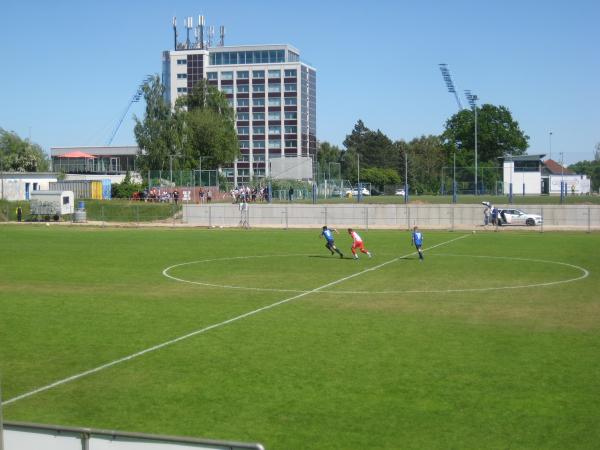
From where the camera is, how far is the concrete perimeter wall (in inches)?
2414

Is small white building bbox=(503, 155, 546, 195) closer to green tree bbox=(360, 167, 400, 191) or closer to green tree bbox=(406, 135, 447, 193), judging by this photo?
green tree bbox=(360, 167, 400, 191)

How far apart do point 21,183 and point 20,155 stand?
3541 cm

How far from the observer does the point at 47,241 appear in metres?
48.9

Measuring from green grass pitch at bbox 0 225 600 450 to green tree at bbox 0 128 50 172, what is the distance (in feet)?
313

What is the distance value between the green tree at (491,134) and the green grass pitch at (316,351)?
107 meters

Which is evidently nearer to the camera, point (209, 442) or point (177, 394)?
point (209, 442)

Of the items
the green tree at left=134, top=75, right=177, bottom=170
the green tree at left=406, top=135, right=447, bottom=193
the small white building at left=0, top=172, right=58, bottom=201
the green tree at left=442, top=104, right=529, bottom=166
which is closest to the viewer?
the small white building at left=0, top=172, right=58, bottom=201

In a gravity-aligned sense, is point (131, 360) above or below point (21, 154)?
below

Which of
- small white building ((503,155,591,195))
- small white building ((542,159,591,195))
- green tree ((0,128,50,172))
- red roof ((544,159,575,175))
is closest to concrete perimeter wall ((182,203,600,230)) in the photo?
small white building ((542,159,591,195))

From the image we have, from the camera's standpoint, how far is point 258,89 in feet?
548

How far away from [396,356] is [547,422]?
476cm

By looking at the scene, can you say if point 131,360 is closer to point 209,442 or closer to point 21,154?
point 209,442

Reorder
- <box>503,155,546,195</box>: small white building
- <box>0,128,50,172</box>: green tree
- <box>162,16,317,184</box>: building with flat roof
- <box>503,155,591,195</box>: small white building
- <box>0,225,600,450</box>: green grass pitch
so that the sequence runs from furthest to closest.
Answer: <box>162,16,317,184</box>: building with flat roof
<box>0,128,50,172</box>: green tree
<box>503,155,546,195</box>: small white building
<box>503,155,591,195</box>: small white building
<box>0,225,600,450</box>: green grass pitch

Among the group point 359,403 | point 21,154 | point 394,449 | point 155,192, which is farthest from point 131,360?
point 21,154
